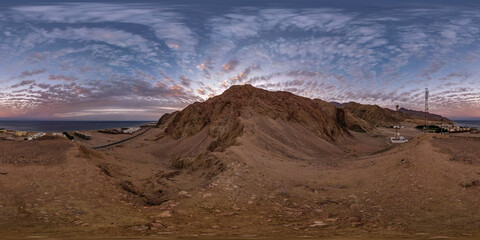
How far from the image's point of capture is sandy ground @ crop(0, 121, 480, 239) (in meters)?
7.89

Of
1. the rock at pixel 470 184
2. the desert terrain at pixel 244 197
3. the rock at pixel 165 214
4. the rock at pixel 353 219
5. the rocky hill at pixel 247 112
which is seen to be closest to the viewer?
the desert terrain at pixel 244 197

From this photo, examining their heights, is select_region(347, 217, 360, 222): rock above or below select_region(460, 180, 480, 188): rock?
below

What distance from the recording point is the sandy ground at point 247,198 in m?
7.89

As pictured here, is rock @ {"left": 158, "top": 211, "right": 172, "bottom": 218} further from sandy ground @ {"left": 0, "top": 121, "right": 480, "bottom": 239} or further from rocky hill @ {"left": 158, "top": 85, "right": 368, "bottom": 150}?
rocky hill @ {"left": 158, "top": 85, "right": 368, "bottom": 150}

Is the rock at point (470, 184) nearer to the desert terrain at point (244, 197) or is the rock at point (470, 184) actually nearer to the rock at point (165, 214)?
the desert terrain at point (244, 197)

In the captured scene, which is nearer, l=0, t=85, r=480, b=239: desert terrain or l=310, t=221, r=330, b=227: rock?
l=0, t=85, r=480, b=239: desert terrain

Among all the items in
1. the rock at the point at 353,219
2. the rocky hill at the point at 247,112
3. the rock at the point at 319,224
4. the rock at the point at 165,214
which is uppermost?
the rocky hill at the point at 247,112

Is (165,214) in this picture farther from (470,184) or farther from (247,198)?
(470,184)

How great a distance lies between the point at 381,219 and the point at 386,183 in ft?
13.9

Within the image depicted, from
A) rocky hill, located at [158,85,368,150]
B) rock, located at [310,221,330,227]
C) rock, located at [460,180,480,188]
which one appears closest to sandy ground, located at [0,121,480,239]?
rock, located at [310,221,330,227]

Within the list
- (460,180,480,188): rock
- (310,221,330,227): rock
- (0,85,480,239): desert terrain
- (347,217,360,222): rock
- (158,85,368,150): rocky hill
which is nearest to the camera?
(0,85,480,239): desert terrain

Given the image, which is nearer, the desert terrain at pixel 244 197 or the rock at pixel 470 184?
the desert terrain at pixel 244 197

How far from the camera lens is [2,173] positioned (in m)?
12.7

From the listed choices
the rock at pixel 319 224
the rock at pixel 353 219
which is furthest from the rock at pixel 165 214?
the rock at pixel 353 219
